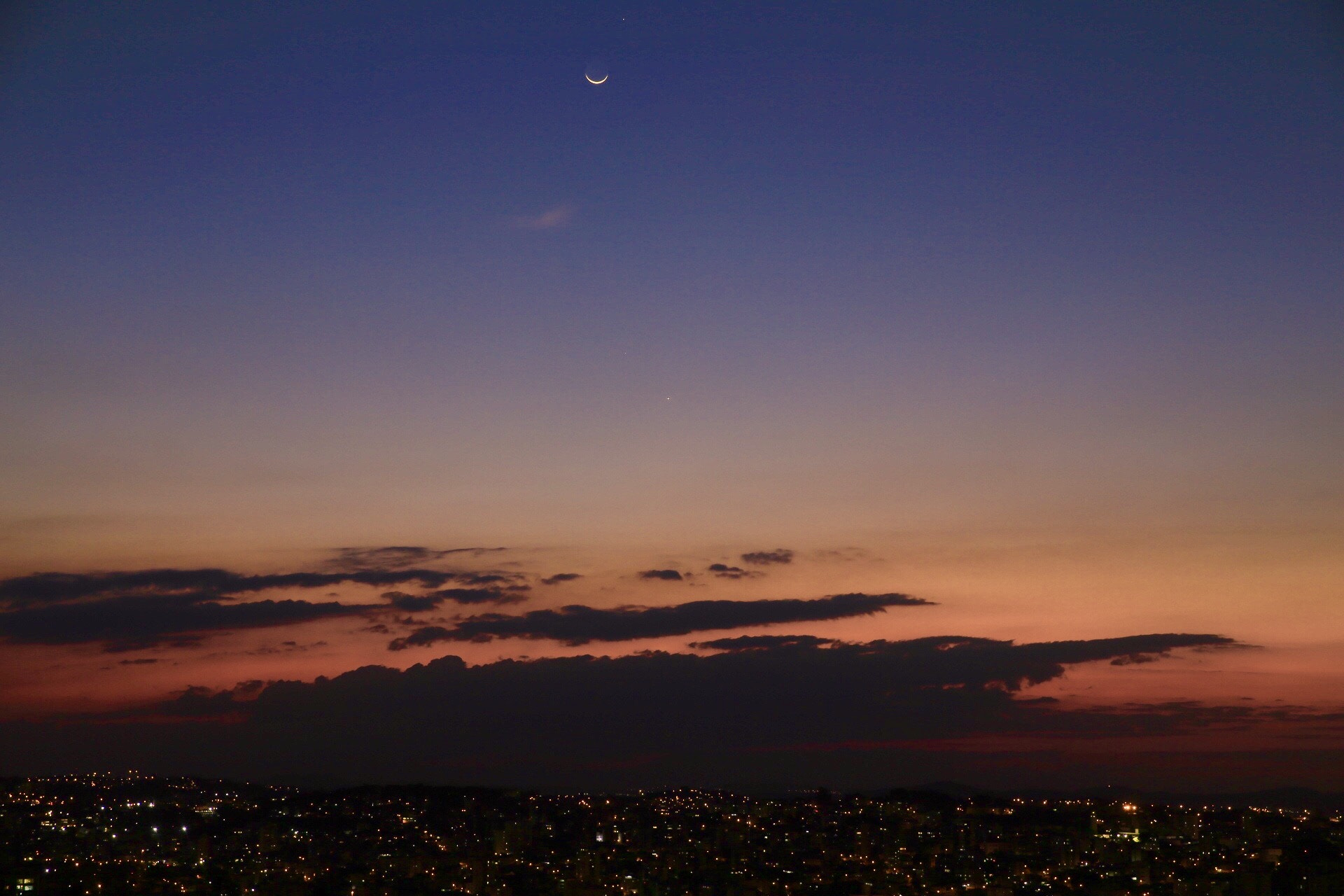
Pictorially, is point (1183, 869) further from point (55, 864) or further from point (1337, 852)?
point (55, 864)

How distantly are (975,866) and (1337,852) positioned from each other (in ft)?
22.5

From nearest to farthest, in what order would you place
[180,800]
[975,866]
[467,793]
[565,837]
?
[975,866]
[565,837]
[180,800]
[467,793]

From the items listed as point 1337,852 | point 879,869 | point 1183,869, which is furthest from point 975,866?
point 1337,852

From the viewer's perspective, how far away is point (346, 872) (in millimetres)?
23781

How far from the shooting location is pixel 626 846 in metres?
28.3

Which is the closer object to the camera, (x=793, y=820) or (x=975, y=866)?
(x=975, y=866)

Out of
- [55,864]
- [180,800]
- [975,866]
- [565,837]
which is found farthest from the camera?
[180,800]

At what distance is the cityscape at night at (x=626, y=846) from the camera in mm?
22406

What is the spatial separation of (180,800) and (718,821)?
13.7m

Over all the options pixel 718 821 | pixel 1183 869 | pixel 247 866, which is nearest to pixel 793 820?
pixel 718 821

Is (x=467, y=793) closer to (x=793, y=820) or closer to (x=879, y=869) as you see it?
(x=793, y=820)

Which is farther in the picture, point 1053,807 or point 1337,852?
point 1053,807

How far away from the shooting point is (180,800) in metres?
31.7

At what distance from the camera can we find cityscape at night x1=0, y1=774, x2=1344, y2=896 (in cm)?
2241
